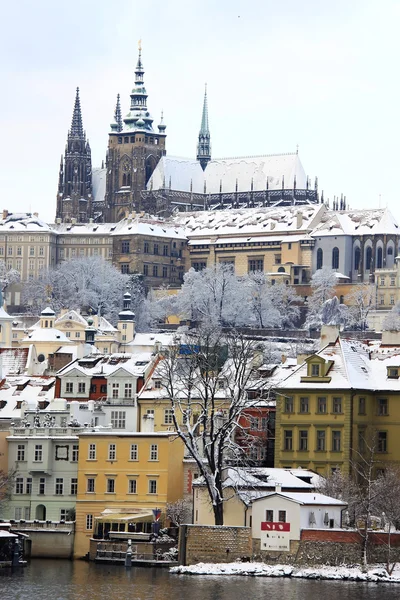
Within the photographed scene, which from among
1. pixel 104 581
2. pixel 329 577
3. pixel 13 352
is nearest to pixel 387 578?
pixel 329 577

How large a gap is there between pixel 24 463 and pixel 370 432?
14.3 meters

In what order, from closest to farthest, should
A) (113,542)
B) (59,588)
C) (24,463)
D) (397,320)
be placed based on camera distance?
(59,588)
(113,542)
(24,463)
(397,320)

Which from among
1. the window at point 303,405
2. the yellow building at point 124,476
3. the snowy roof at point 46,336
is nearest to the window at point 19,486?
the yellow building at point 124,476

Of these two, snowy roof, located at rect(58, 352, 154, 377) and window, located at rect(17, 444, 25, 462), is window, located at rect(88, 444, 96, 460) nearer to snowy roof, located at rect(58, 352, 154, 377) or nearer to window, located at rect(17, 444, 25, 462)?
window, located at rect(17, 444, 25, 462)

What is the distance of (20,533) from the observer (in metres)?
83.4

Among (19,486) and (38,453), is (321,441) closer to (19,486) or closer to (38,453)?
(38,453)

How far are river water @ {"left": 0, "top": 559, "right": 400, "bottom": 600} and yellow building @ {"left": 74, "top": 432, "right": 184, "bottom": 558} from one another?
650 centimetres

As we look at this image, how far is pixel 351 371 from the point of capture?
9138 cm

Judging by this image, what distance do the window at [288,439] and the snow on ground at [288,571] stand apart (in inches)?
492

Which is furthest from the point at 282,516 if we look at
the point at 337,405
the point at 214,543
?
the point at 337,405

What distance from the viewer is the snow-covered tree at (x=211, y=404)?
3219 inches

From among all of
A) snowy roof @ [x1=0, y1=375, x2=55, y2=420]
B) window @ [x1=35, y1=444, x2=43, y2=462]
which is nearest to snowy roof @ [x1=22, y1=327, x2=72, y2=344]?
snowy roof @ [x1=0, y1=375, x2=55, y2=420]

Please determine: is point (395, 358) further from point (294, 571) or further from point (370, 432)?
point (294, 571)

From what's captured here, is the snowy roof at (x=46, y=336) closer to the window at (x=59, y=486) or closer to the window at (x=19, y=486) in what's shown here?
the window at (x=19, y=486)
